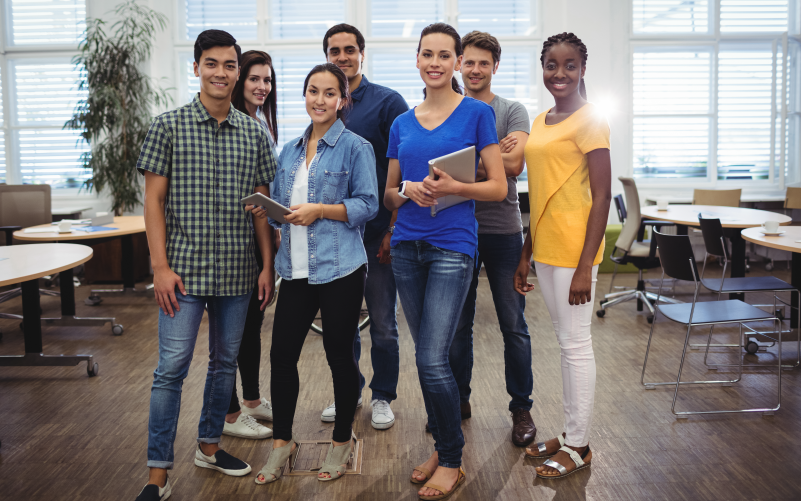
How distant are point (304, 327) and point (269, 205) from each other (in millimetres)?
455

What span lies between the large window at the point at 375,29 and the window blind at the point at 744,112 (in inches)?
93.2

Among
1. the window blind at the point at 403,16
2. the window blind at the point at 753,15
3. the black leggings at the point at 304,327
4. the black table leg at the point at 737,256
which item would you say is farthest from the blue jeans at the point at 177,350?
the window blind at the point at 753,15

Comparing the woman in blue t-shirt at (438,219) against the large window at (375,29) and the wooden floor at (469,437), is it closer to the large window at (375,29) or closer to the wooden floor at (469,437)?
the wooden floor at (469,437)

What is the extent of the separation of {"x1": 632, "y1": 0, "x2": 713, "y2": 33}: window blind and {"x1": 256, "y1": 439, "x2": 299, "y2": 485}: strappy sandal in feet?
22.4

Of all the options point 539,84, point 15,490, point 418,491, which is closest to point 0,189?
point 15,490

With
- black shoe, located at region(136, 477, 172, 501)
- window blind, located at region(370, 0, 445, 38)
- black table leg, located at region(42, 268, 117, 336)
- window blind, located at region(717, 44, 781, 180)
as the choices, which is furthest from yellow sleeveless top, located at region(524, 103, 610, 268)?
window blind, located at region(717, 44, 781, 180)

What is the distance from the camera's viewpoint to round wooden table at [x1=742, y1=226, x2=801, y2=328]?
3.11 metres

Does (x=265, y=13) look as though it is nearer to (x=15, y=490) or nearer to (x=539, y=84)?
(x=539, y=84)

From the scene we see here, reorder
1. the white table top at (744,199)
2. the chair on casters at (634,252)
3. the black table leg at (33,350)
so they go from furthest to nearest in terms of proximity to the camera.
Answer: the white table top at (744,199) < the chair on casters at (634,252) < the black table leg at (33,350)

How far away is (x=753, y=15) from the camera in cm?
714

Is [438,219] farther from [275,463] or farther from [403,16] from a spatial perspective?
[403,16]

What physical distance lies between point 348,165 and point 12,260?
202 centimetres

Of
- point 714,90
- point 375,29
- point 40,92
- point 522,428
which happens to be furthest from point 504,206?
point 40,92

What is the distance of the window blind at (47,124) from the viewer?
709cm
